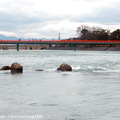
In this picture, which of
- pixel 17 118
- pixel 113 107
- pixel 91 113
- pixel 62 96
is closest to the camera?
pixel 17 118

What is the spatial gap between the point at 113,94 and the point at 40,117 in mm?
8272

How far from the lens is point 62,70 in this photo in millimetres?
47469

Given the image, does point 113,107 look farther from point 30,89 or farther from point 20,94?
point 30,89

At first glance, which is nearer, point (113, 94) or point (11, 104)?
point (11, 104)

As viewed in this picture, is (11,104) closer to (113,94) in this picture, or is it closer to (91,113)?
(91,113)

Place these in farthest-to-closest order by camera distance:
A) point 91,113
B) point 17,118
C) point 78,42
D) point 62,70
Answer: point 78,42, point 62,70, point 91,113, point 17,118

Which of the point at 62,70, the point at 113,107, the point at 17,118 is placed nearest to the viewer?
the point at 17,118

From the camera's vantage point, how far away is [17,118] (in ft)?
58.3

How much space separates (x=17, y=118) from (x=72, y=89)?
10.6 meters

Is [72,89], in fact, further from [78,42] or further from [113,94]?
[78,42]

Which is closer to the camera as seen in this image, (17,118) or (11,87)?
(17,118)

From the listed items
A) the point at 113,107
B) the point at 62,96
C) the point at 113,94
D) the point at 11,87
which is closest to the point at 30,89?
the point at 11,87

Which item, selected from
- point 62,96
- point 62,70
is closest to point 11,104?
point 62,96

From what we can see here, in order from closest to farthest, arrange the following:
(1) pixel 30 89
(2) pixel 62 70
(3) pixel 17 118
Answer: (3) pixel 17 118 → (1) pixel 30 89 → (2) pixel 62 70
